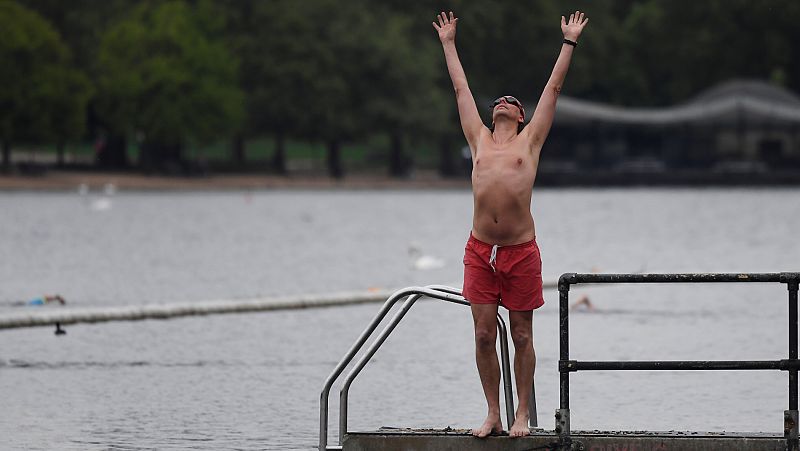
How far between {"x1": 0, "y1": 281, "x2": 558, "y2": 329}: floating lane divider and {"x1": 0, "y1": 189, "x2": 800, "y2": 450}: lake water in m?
0.19

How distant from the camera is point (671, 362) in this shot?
32.1 feet

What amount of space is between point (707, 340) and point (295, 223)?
1493 inches

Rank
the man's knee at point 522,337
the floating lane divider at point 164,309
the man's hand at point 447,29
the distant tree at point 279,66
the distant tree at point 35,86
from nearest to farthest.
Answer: the man's knee at point 522,337
the man's hand at point 447,29
the floating lane divider at point 164,309
the distant tree at point 35,86
the distant tree at point 279,66

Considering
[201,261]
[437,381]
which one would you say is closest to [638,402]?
[437,381]

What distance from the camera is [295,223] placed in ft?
186

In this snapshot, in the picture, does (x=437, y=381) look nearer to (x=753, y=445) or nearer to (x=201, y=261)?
(x=753, y=445)

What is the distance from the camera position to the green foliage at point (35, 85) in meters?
84.2

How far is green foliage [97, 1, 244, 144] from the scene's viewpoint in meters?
89.2

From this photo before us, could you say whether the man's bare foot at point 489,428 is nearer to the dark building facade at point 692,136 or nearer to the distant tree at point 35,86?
the distant tree at point 35,86

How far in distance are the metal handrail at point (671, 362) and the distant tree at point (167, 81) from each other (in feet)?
260

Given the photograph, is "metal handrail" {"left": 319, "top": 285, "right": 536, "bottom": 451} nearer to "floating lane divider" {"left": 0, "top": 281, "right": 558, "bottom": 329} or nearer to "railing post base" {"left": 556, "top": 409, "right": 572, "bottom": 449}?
"railing post base" {"left": 556, "top": 409, "right": 572, "bottom": 449}

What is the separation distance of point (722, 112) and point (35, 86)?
134ft

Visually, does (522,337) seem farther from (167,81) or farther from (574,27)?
(167,81)

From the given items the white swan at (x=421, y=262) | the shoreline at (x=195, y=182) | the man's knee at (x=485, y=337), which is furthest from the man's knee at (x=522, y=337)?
the shoreline at (x=195, y=182)
